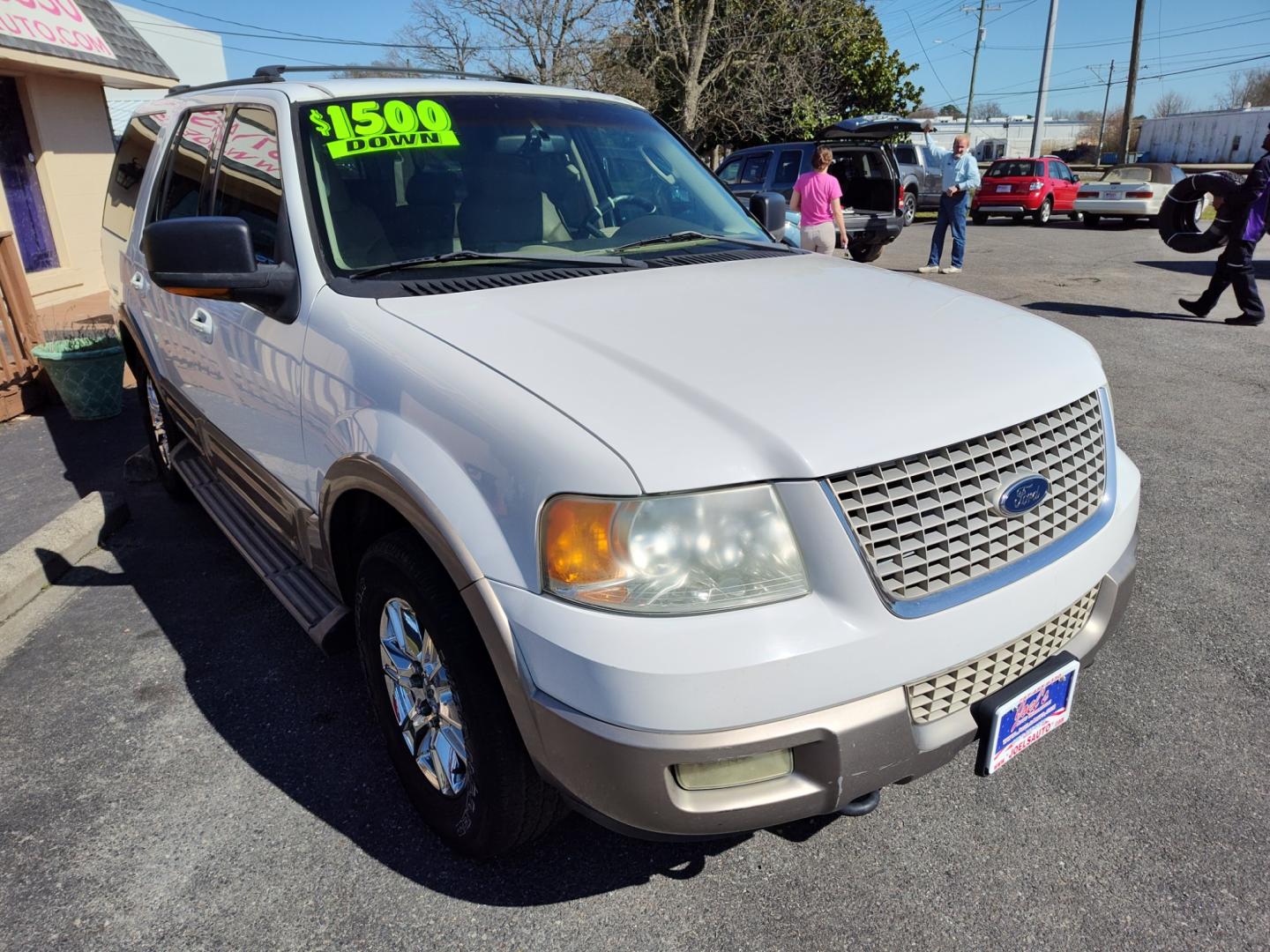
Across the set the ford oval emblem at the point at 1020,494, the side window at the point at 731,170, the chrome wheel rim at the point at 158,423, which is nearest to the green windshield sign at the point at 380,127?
the ford oval emblem at the point at 1020,494

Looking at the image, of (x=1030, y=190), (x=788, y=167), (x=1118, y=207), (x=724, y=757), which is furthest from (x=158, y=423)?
(x=1030, y=190)

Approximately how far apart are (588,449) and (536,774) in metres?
0.83

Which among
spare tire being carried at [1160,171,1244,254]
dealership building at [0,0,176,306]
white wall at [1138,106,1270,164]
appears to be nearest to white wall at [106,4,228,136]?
dealership building at [0,0,176,306]

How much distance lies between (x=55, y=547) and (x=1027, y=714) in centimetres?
421

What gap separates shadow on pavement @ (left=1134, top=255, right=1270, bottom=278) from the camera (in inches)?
503

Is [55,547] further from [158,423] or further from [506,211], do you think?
[506,211]

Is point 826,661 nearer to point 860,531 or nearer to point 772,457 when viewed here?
point 860,531

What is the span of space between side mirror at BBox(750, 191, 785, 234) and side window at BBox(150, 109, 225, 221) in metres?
2.17

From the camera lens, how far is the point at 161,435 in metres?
4.80

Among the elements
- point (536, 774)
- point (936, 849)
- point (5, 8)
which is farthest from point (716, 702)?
point (5, 8)

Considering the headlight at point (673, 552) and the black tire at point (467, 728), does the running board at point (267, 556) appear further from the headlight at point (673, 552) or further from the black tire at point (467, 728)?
the headlight at point (673, 552)

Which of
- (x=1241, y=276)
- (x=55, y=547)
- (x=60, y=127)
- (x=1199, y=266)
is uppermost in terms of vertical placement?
(x=60, y=127)

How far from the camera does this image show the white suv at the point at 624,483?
174 centimetres

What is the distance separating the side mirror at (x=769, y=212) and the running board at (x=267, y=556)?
2.38m
